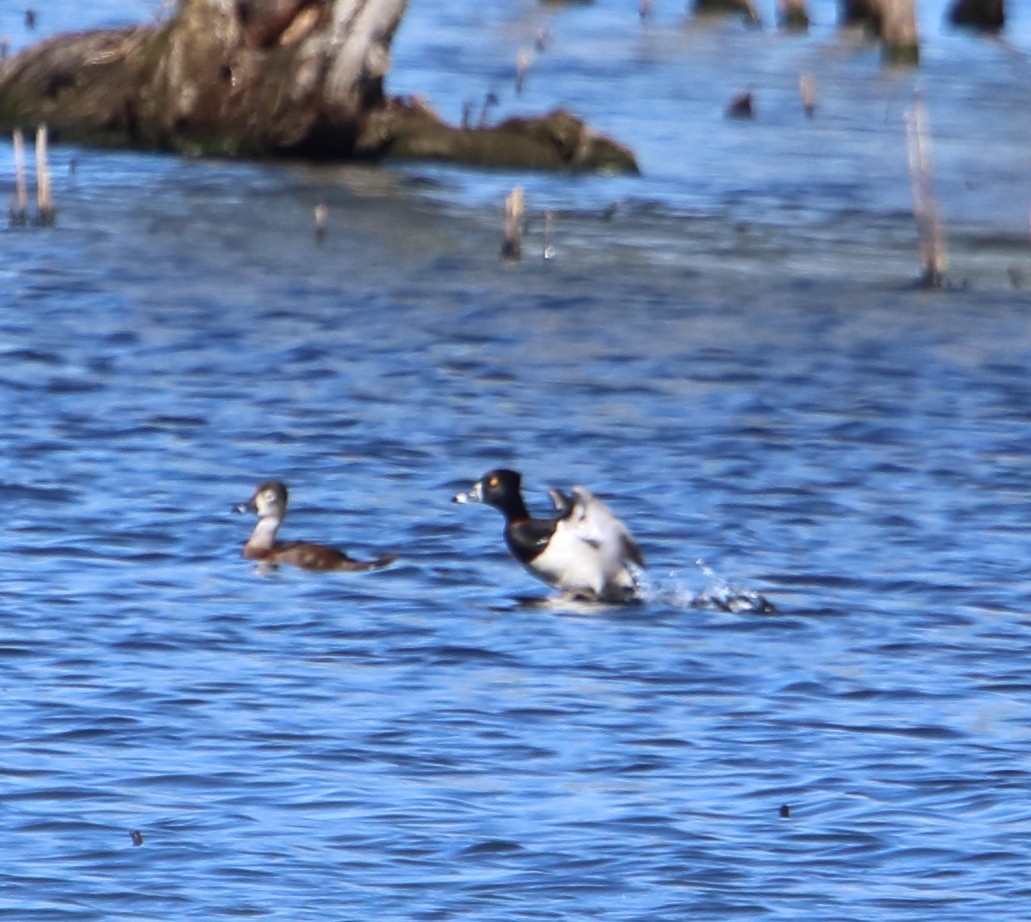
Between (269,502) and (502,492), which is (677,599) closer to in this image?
(502,492)

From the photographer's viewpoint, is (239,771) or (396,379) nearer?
(239,771)

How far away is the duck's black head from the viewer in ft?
44.9

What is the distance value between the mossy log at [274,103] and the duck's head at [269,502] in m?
17.7

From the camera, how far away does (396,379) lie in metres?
19.0

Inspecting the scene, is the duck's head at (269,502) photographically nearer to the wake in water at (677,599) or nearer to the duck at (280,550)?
the duck at (280,550)

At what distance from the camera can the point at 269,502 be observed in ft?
46.1

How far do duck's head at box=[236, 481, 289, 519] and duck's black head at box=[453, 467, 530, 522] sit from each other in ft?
3.19

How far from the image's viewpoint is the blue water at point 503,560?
8.84 metres

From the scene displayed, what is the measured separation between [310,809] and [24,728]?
1.46 metres

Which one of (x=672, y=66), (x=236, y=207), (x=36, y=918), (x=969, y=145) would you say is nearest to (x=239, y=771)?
(x=36, y=918)

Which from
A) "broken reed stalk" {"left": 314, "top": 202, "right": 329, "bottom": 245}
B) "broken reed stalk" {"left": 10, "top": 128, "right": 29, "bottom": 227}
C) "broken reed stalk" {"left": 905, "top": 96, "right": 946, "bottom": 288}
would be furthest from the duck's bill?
"broken reed stalk" {"left": 10, "top": 128, "right": 29, "bottom": 227}

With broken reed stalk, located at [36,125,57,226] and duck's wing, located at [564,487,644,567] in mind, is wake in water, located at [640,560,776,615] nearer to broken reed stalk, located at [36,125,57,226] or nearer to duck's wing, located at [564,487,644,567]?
duck's wing, located at [564,487,644,567]

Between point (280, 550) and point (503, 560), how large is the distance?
54.1 inches

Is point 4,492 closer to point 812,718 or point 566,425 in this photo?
point 566,425
